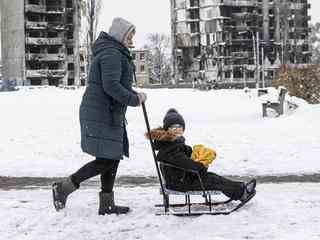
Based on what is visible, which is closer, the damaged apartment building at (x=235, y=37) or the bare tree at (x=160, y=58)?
the damaged apartment building at (x=235, y=37)

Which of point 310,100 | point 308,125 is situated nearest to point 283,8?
point 310,100

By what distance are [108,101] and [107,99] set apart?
0.07ft

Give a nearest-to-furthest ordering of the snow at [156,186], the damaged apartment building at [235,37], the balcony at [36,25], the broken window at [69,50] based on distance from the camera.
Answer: the snow at [156,186] < the balcony at [36,25] < the broken window at [69,50] < the damaged apartment building at [235,37]

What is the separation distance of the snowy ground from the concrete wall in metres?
74.3

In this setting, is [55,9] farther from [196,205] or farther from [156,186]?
[196,205]

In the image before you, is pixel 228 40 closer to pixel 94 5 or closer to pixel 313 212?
pixel 94 5

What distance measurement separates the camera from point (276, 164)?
1005 centimetres

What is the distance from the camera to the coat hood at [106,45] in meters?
5.96

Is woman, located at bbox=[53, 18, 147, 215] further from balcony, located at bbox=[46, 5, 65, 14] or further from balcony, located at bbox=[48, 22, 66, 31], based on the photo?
balcony, located at bbox=[46, 5, 65, 14]

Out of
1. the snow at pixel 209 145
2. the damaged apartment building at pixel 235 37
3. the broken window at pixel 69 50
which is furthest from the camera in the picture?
the damaged apartment building at pixel 235 37

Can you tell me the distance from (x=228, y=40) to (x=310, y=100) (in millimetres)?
72719

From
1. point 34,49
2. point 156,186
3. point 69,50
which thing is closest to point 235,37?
point 69,50

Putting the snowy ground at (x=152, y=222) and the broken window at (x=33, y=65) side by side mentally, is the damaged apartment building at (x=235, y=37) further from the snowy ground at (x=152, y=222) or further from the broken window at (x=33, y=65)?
the snowy ground at (x=152, y=222)

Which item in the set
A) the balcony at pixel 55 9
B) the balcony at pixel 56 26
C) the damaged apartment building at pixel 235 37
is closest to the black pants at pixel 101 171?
the balcony at pixel 56 26
